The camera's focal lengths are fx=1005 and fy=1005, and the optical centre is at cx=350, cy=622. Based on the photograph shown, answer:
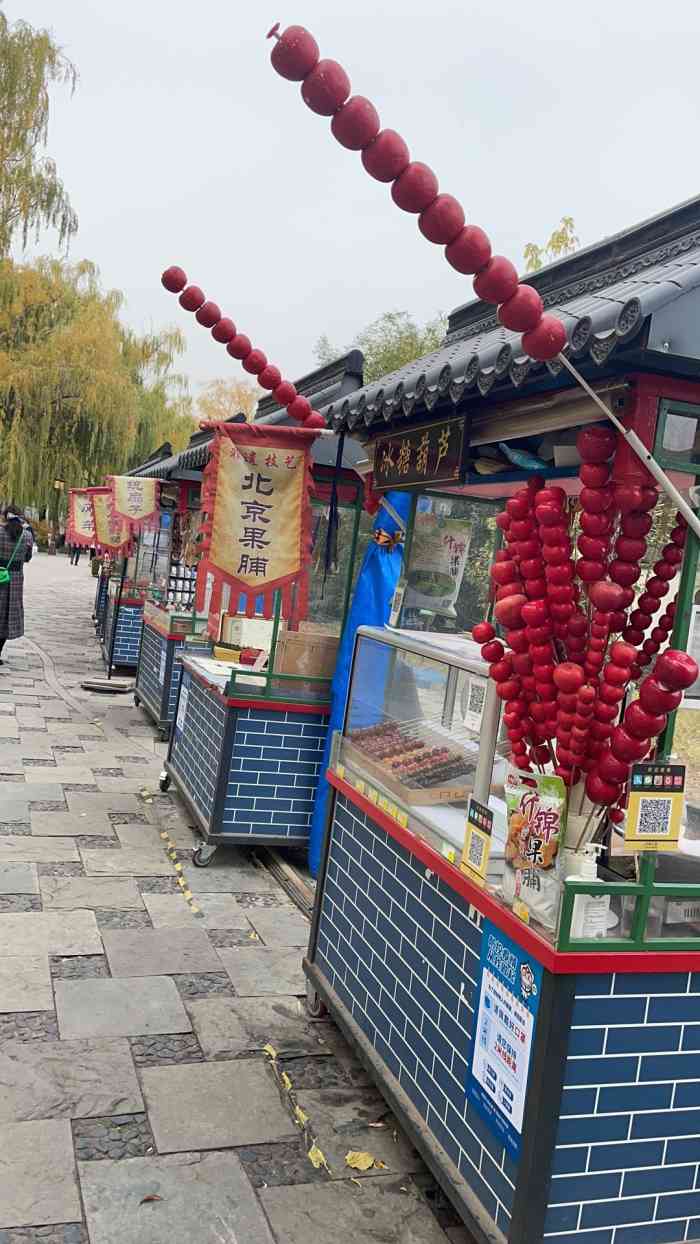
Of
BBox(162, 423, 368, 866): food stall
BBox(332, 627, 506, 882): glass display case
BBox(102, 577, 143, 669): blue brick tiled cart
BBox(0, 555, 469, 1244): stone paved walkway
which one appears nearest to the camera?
BBox(0, 555, 469, 1244): stone paved walkway

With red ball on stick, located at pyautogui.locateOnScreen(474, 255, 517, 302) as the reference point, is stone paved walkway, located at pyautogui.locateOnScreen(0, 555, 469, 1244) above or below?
below

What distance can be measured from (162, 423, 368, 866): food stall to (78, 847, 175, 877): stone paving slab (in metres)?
0.23

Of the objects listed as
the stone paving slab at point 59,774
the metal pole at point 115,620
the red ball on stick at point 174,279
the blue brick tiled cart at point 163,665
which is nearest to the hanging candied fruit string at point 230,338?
the red ball on stick at point 174,279

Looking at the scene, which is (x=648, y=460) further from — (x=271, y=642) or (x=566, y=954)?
(x=271, y=642)

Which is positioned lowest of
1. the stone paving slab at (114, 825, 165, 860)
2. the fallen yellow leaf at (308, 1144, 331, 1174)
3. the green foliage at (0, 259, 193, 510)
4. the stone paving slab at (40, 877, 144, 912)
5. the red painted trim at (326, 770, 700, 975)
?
the stone paving slab at (114, 825, 165, 860)

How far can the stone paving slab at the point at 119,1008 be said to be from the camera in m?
3.76

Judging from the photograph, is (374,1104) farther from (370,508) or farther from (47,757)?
(47,757)

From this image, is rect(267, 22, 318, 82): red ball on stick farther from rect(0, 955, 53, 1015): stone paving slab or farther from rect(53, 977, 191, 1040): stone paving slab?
rect(0, 955, 53, 1015): stone paving slab

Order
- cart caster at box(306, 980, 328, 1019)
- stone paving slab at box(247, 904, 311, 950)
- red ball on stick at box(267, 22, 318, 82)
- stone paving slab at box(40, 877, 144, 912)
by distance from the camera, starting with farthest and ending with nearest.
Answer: stone paving slab at box(40, 877, 144, 912)
stone paving slab at box(247, 904, 311, 950)
cart caster at box(306, 980, 328, 1019)
red ball on stick at box(267, 22, 318, 82)

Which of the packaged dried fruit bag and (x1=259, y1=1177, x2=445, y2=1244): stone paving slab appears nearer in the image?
the packaged dried fruit bag

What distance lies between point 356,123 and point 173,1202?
2748 millimetres

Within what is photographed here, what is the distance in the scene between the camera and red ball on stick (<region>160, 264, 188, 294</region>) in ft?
12.8

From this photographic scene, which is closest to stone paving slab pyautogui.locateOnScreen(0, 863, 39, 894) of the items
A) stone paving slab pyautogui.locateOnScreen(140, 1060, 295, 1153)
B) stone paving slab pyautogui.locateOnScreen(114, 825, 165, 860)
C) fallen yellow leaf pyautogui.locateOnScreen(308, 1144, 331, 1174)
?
stone paving slab pyautogui.locateOnScreen(114, 825, 165, 860)

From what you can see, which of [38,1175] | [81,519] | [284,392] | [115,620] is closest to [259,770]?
[284,392]
